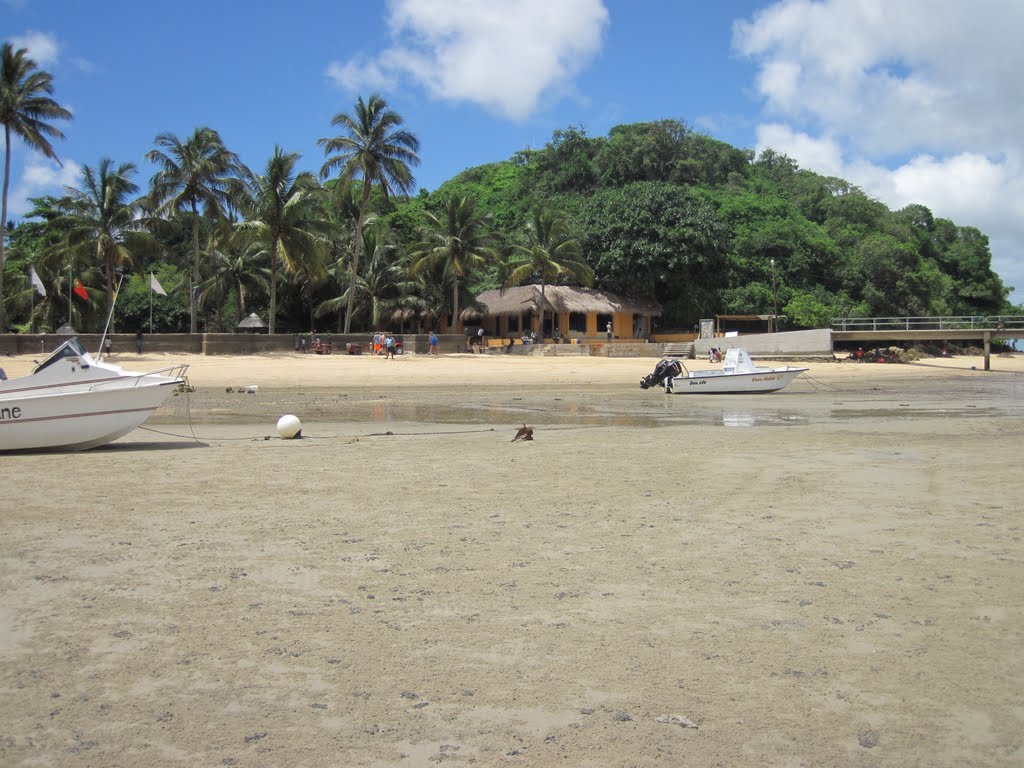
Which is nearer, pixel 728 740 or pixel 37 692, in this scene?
pixel 728 740

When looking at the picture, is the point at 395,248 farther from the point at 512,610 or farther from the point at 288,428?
the point at 512,610

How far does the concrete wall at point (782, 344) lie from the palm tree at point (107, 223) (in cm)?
2651

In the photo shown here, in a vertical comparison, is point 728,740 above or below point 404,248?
below

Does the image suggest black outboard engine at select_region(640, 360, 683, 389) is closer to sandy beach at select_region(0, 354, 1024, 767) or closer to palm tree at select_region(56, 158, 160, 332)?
sandy beach at select_region(0, 354, 1024, 767)

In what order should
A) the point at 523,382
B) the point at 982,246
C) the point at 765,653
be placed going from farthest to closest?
the point at 982,246, the point at 523,382, the point at 765,653

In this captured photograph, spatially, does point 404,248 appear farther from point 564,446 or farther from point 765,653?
point 765,653

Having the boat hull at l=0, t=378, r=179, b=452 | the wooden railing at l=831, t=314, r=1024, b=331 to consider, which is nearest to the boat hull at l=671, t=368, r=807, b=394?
the boat hull at l=0, t=378, r=179, b=452

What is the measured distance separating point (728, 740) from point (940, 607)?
2134 mm

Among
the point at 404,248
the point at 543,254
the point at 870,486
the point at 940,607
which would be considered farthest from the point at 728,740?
the point at 404,248

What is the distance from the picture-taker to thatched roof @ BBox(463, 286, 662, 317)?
1806 inches

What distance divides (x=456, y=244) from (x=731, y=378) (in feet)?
72.9

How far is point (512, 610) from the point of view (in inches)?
190

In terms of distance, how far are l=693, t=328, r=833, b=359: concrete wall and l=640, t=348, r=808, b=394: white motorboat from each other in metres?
16.3

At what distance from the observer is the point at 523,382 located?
2788cm
